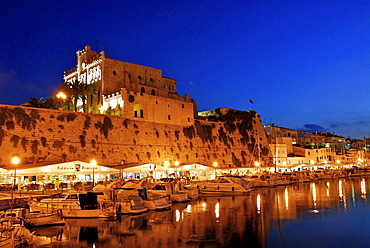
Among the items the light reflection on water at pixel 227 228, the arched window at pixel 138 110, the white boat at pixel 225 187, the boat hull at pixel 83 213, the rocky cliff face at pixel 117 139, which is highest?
the arched window at pixel 138 110

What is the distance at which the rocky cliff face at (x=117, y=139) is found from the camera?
94.4 ft

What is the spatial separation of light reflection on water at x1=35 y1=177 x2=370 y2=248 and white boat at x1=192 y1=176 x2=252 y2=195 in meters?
7.05

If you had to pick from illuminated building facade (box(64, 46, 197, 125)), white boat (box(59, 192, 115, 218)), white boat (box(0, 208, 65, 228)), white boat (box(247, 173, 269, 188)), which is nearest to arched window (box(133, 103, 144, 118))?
illuminated building facade (box(64, 46, 197, 125))

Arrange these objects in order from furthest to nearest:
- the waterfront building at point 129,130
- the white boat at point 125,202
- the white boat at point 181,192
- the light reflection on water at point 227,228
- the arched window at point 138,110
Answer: the arched window at point 138,110 < the waterfront building at point 129,130 < the white boat at point 181,192 < the white boat at point 125,202 < the light reflection on water at point 227,228

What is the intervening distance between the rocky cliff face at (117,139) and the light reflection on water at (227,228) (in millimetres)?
13271

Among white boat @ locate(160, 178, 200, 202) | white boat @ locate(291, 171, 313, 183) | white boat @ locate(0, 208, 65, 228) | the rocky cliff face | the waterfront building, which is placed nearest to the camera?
white boat @ locate(0, 208, 65, 228)

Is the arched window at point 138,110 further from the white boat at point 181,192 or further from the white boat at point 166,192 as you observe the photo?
the white boat at point 166,192

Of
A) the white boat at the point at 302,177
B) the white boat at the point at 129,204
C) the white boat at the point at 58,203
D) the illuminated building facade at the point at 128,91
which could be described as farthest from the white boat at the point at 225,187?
the white boat at the point at 302,177

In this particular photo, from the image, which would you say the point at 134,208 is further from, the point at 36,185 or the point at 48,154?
the point at 48,154

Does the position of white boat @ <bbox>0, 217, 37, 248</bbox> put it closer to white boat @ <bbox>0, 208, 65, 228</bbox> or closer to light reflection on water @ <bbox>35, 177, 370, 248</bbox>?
light reflection on water @ <bbox>35, 177, 370, 248</bbox>

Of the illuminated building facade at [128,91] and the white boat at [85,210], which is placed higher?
the illuminated building facade at [128,91]

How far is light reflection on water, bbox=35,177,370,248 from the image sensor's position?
13.7 metres

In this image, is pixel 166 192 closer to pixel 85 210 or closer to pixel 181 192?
pixel 181 192

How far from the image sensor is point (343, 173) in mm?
55469
